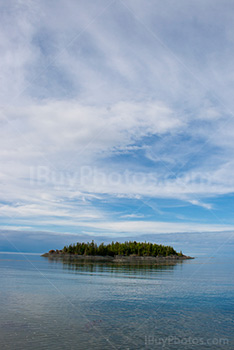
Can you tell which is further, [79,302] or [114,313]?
[79,302]

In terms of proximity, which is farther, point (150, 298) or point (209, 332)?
point (150, 298)

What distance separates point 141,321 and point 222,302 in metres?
22.1

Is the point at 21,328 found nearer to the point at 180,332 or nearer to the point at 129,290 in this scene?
the point at 180,332

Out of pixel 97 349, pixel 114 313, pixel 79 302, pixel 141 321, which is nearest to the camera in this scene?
pixel 97 349

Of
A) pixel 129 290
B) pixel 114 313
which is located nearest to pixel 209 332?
pixel 114 313

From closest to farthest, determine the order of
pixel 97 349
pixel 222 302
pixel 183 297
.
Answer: pixel 97 349 → pixel 222 302 → pixel 183 297

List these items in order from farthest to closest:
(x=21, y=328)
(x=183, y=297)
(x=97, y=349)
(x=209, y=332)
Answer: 1. (x=183, y=297)
2. (x=209, y=332)
3. (x=21, y=328)
4. (x=97, y=349)

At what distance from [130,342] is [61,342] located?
603 centimetres

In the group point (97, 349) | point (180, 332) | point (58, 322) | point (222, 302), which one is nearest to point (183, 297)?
point (222, 302)

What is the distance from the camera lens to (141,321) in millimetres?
33031

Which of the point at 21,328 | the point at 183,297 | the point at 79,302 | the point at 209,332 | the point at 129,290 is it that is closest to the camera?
the point at 21,328

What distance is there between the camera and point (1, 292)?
48.9 m

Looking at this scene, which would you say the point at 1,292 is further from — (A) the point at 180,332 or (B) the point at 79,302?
(A) the point at 180,332

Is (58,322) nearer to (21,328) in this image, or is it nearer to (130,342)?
(21,328)
